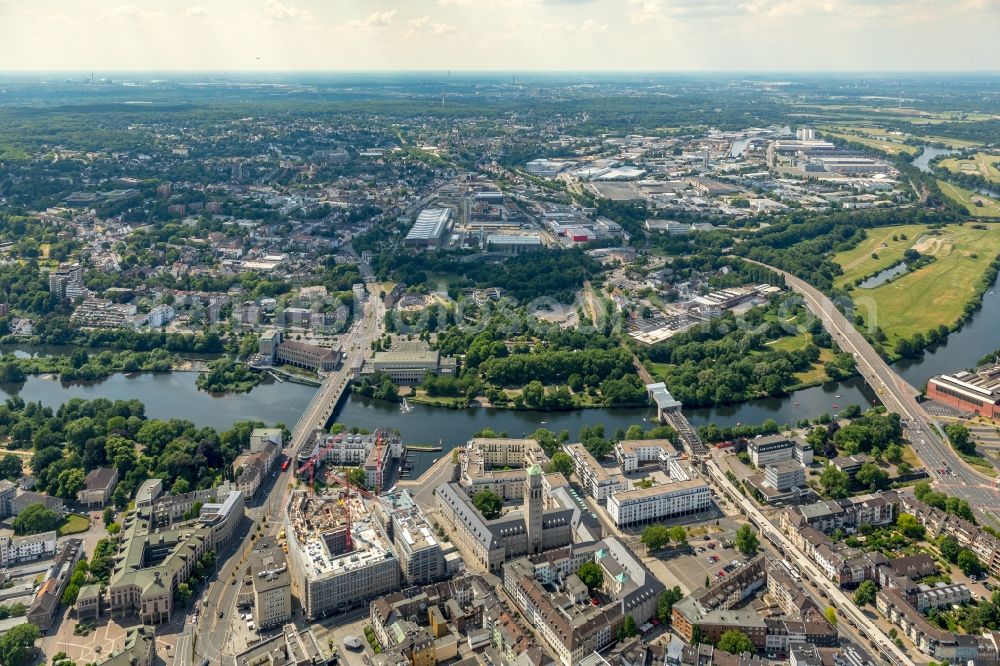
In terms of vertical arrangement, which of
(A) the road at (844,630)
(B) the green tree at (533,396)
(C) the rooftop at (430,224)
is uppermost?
(A) the road at (844,630)

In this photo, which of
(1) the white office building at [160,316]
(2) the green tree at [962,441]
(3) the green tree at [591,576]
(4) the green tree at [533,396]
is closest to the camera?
(3) the green tree at [591,576]

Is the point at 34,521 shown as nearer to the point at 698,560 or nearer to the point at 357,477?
the point at 357,477

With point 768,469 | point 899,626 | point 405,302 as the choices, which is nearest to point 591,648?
point 899,626

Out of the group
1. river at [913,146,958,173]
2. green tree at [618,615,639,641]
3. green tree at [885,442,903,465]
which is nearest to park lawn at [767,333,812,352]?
green tree at [885,442,903,465]

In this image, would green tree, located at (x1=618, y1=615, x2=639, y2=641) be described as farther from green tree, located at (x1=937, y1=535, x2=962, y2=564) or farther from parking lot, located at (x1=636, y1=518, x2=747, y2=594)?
green tree, located at (x1=937, y1=535, x2=962, y2=564)

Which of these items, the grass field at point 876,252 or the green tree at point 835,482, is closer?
the green tree at point 835,482

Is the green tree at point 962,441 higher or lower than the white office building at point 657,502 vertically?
lower

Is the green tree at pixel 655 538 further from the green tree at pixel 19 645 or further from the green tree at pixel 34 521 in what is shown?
the green tree at pixel 34 521

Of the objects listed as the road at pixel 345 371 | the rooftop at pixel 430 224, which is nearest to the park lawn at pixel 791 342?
the road at pixel 345 371
